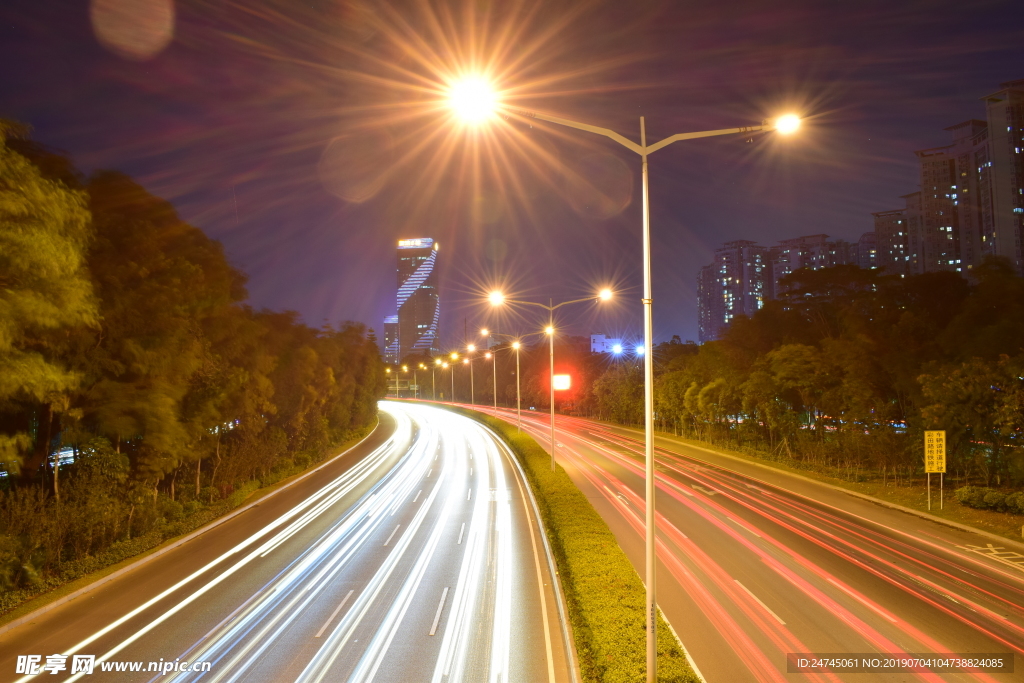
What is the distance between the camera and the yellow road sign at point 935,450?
20641mm

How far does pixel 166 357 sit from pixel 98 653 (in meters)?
9.31

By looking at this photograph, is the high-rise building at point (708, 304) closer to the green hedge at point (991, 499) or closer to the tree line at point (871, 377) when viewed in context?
the tree line at point (871, 377)

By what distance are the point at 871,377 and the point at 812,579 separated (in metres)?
19.9

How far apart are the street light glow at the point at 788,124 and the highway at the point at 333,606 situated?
364 inches

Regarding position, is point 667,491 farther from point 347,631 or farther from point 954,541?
point 347,631

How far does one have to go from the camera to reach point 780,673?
9.70 meters

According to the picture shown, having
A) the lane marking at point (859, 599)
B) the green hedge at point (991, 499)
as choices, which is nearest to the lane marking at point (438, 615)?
the lane marking at point (859, 599)

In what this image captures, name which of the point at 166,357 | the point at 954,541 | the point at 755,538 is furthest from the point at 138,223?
the point at 954,541

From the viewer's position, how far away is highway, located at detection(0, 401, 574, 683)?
1026 centimetres

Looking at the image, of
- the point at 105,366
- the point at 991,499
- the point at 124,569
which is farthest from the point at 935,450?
the point at 105,366

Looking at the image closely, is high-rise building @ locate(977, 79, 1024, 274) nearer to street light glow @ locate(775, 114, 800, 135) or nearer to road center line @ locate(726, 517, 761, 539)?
road center line @ locate(726, 517, 761, 539)

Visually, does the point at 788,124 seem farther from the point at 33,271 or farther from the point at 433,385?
the point at 433,385

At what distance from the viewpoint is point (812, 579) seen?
46.6 feet

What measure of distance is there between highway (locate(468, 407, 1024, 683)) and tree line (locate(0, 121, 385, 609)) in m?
14.6
